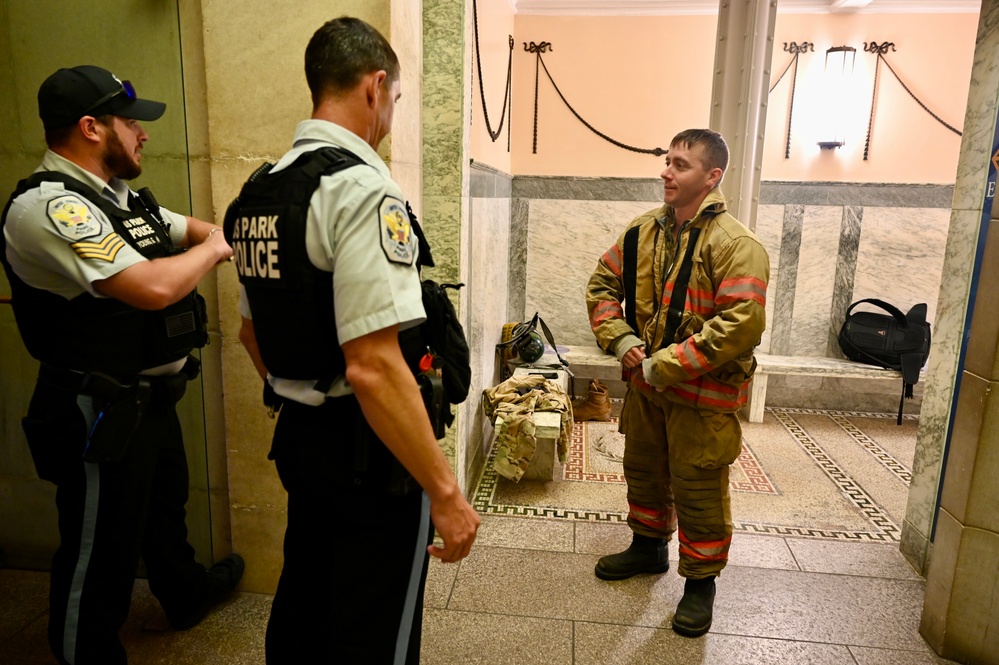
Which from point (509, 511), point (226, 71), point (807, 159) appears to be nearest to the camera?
point (226, 71)

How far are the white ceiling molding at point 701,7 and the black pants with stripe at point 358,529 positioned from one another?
4.40 metres

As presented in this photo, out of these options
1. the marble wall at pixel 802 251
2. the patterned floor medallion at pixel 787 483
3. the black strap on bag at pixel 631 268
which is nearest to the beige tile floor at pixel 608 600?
the patterned floor medallion at pixel 787 483

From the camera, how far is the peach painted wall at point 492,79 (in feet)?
11.5

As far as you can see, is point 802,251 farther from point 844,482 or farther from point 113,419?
point 113,419

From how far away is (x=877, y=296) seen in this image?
Result: 510 centimetres

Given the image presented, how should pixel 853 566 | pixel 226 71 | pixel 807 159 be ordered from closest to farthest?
pixel 226 71, pixel 853 566, pixel 807 159

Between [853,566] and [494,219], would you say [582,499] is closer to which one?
[853,566]

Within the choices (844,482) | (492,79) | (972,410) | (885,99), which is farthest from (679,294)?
(885,99)

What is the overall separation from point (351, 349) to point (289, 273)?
215 millimetres

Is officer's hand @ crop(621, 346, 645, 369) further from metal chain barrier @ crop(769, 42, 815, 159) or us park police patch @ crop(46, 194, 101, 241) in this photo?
metal chain barrier @ crop(769, 42, 815, 159)

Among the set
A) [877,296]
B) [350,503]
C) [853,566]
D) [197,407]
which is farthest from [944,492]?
[877,296]

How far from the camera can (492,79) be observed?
13.7ft

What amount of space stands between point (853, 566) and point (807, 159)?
10.8ft

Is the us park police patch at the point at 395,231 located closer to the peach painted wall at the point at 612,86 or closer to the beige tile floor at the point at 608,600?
the beige tile floor at the point at 608,600
